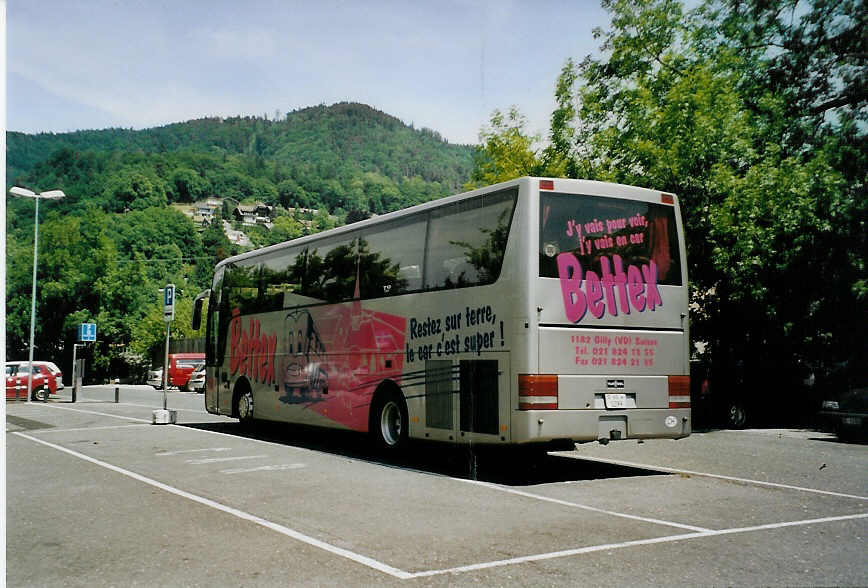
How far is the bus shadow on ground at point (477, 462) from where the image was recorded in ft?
35.1

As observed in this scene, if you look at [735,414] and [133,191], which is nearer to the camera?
[735,414]

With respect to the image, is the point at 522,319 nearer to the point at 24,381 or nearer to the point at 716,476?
the point at 716,476

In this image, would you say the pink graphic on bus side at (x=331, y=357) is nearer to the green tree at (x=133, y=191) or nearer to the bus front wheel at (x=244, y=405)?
the bus front wheel at (x=244, y=405)

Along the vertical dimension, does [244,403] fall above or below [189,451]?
above

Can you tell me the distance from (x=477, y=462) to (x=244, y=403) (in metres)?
6.67

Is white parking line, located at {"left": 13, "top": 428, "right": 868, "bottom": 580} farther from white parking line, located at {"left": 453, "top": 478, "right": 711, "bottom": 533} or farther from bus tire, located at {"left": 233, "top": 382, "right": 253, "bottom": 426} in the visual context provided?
bus tire, located at {"left": 233, "top": 382, "right": 253, "bottom": 426}

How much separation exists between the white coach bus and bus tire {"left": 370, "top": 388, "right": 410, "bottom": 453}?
29 mm

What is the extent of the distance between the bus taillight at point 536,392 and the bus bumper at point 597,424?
0.22 ft

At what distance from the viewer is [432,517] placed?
763 centimetres

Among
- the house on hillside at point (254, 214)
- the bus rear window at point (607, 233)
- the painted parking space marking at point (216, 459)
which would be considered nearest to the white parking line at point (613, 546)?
the bus rear window at point (607, 233)

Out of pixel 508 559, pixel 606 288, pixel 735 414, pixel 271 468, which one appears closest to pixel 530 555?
pixel 508 559

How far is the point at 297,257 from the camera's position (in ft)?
50.5

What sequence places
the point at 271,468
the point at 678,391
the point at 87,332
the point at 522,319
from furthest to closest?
the point at 87,332, the point at 271,468, the point at 678,391, the point at 522,319

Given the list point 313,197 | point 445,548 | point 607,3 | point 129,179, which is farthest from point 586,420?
point 129,179
